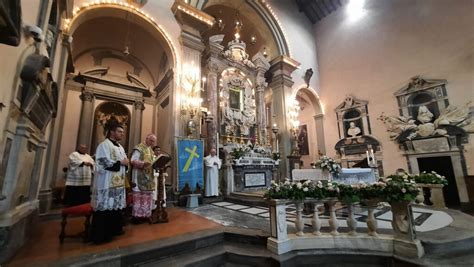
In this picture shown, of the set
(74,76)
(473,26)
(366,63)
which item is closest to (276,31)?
(366,63)

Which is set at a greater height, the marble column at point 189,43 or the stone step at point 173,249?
the marble column at point 189,43

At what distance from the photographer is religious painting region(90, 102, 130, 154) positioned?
7.36 m

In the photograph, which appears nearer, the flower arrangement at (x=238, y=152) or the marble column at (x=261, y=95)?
the flower arrangement at (x=238, y=152)

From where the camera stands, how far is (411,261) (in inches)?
86.4

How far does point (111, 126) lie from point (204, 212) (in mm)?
2569

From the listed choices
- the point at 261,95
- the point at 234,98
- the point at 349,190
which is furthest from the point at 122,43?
the point at 349,190

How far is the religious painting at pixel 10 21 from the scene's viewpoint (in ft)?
3.83

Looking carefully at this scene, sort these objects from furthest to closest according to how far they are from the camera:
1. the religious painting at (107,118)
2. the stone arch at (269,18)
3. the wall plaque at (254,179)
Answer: the stone arch at (269,18), the religious painting at (107,118), the wall plaque at (254,179)

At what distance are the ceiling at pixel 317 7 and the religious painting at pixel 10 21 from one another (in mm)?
13049

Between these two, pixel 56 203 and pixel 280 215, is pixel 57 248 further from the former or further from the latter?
pixel 56 203

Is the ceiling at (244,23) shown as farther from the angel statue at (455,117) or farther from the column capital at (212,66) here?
the angel statue at (455,117)

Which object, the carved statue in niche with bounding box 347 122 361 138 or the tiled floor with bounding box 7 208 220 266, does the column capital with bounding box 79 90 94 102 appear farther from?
the carved statue in niche with bounding box 347 122 361 138

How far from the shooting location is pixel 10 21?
123cm

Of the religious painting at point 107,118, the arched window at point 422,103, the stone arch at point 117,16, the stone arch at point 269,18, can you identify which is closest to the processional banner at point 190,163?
the stone arch at point 117,16
